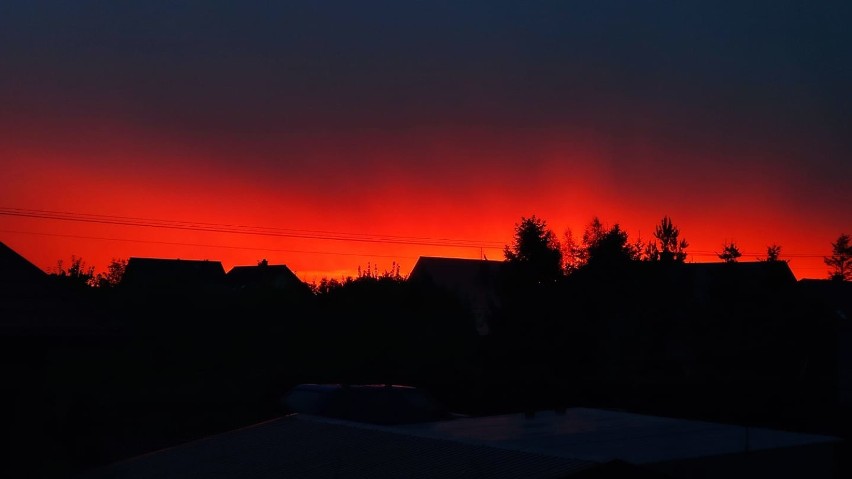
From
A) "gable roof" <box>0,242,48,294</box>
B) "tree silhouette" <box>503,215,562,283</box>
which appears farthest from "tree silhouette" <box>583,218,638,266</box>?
"gable roof" <box>0,242,48,294</box>

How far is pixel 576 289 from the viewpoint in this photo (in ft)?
144

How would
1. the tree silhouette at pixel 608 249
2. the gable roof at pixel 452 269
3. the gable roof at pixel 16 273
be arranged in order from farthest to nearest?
the gable roof at pixel 452 269, the tree silhouette at pixel 608 249, the gable roof at pixel 16 273

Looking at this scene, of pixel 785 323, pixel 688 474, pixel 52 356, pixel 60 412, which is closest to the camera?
pixel 688 474

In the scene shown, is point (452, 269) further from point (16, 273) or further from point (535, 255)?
point (16, 273)

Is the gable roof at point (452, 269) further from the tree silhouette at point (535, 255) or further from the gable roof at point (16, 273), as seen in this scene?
the gable roof at point (16, 273)

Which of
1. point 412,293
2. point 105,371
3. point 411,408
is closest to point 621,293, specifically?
point 412,293

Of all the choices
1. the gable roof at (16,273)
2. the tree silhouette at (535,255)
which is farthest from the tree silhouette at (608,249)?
the gable roof at (16,273)

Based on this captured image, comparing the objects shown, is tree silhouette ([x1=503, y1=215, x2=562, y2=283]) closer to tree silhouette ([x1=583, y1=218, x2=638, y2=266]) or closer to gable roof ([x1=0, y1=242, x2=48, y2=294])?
tree silhouette ([x1=583, y1=218, x2=638, y2=266])

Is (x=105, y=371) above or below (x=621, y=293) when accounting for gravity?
below

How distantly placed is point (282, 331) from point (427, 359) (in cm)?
456

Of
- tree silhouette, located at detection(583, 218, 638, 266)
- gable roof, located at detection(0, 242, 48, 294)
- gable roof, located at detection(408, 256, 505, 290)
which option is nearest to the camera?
Answer: gable roof, located at detection(0, 242, 48, 294)

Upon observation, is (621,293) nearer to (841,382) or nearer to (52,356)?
(841,382)

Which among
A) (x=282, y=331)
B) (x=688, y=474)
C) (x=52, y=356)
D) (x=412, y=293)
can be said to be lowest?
(x=688, y=474)

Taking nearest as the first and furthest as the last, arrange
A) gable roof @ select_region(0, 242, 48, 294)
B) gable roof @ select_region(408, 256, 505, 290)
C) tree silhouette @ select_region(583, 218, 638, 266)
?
gable roof @ select_region(0, 242, 48, 294)
tree silhouette @ select_region(583, 218, 638, 266)
gable roof @ select_region(408, 256, 505, 290)
